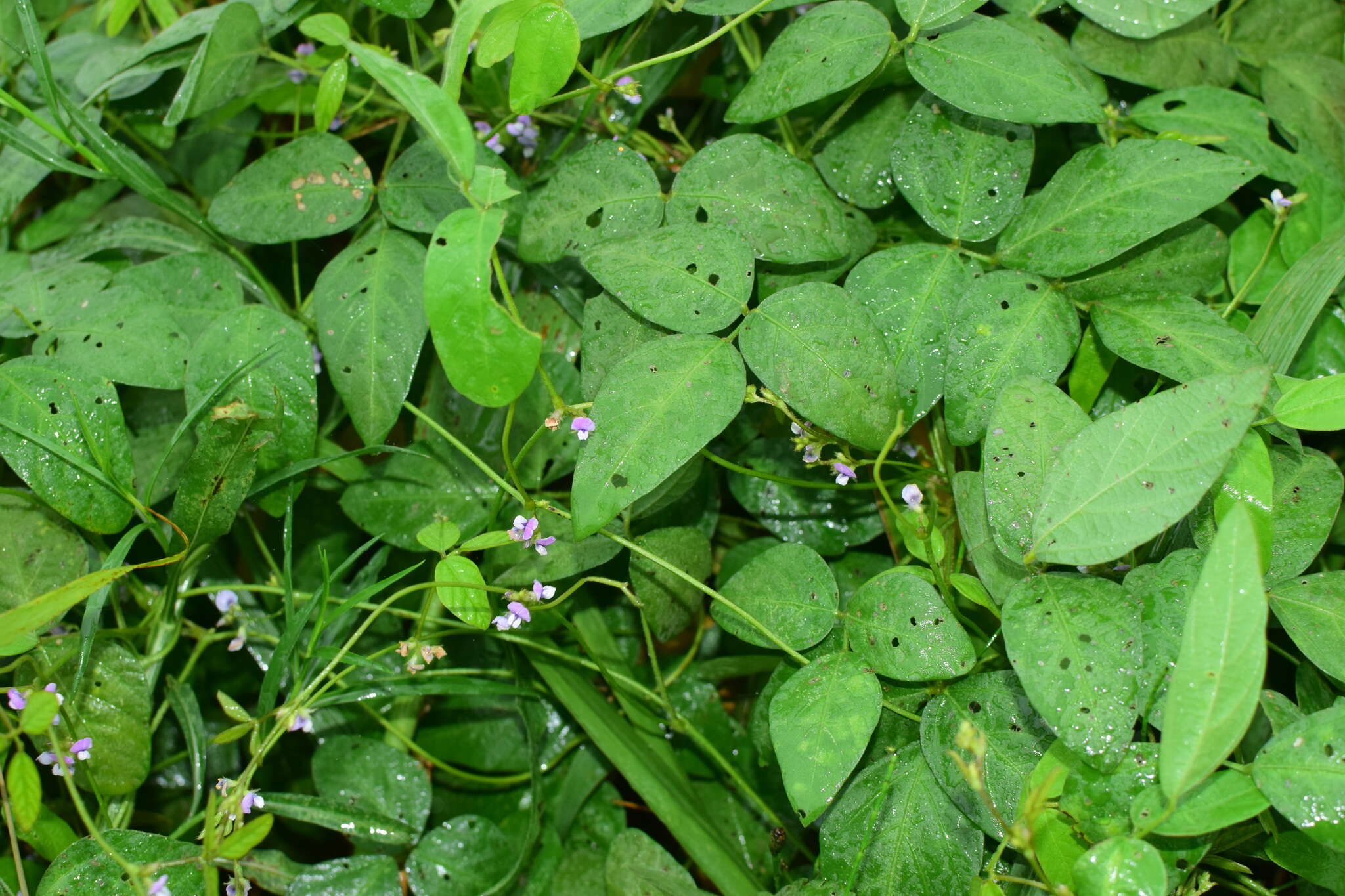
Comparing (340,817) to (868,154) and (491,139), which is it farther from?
(868,154)

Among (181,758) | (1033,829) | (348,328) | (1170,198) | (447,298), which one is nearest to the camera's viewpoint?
(447,298)

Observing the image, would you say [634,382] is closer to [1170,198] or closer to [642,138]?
[642,138]

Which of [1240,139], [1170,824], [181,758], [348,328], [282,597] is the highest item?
[1240,139]

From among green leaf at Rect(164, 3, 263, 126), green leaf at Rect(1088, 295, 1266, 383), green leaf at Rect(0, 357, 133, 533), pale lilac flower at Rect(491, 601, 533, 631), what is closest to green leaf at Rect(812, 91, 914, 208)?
green leaf at Rect(1088, 295, 1266, 383)

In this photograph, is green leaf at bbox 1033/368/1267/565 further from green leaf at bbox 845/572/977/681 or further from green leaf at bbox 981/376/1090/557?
green leaf at bbox 845/572/977/681

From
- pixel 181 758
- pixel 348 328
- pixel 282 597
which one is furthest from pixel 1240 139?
pixel 181 758

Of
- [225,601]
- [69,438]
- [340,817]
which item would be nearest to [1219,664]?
[340,817]

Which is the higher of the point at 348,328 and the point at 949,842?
the point at 348,328

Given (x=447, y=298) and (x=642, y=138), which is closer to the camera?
(x=447, y=298)

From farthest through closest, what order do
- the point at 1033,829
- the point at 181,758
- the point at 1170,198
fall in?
the point at 181,758, the point at 1170,198, the point at 1033,829
